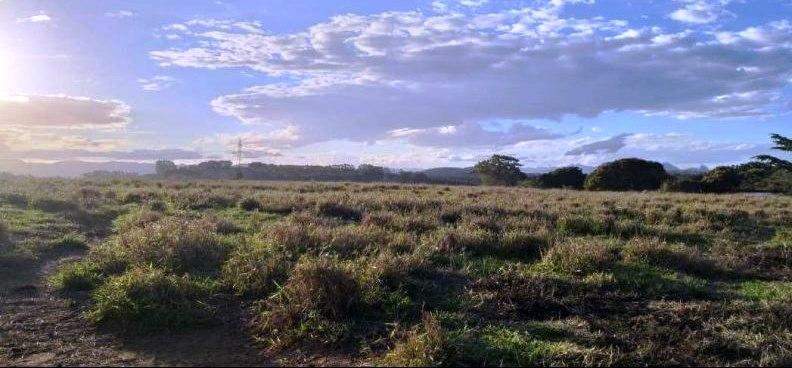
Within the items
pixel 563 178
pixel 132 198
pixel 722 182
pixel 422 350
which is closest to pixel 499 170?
pixel 563 178

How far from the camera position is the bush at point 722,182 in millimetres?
39938

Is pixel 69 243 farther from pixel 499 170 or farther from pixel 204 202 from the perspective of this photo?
pixel 499 170

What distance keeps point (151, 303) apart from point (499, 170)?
188 feet

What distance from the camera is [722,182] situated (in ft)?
133

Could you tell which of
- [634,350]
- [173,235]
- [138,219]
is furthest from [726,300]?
[138,219]

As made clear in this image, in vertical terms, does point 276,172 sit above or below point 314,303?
above

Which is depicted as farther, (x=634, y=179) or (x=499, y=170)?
(x=499, y=170)

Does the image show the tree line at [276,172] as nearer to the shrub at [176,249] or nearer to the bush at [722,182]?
the bush at [722,182]

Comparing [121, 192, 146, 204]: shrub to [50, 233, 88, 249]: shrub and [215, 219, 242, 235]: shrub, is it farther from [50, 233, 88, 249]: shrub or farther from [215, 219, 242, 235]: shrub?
[215, 219, 242, 235]: shrub

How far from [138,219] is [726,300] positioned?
11265 mm

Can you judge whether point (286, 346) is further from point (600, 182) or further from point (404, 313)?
point (600, 182)

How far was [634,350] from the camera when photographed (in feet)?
17.7

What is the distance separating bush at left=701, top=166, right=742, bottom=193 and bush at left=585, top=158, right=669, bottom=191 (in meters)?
4.73

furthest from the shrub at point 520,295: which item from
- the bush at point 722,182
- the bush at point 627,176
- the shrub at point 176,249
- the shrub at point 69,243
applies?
the bush at point 627,176
